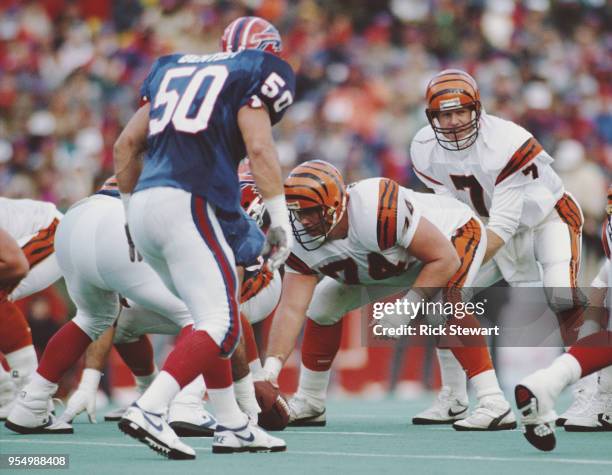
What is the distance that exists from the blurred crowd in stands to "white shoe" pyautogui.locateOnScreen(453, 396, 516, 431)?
553cm

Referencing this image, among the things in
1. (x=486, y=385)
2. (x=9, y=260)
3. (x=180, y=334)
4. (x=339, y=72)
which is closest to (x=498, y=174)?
(x=486, y=385)

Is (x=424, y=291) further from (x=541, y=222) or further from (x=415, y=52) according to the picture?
(x=415, y=52)

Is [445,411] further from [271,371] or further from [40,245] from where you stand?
[40,245]

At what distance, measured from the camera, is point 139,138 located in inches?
205

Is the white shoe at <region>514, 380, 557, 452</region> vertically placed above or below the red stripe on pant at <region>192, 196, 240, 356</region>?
below

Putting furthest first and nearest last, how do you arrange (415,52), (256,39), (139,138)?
(415,52), (256,39), (139,138)

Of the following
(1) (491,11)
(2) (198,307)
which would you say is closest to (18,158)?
(1) (491,11)

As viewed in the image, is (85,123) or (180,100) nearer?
(180,100)

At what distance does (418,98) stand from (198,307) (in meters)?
10.0

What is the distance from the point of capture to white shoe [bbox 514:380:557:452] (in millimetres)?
4787

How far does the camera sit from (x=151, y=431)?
15.2 feet

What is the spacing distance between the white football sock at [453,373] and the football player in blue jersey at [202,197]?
2211 millimetres

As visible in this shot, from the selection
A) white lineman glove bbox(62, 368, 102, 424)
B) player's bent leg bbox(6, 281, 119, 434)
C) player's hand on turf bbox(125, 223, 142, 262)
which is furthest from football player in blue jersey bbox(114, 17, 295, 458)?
white lineman glove bbox(62, 368, 102, 424)

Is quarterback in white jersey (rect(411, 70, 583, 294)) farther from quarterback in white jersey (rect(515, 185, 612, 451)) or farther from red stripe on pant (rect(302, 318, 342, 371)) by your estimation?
quarterback in white jersey (rect(515, 185, 612, 451))
